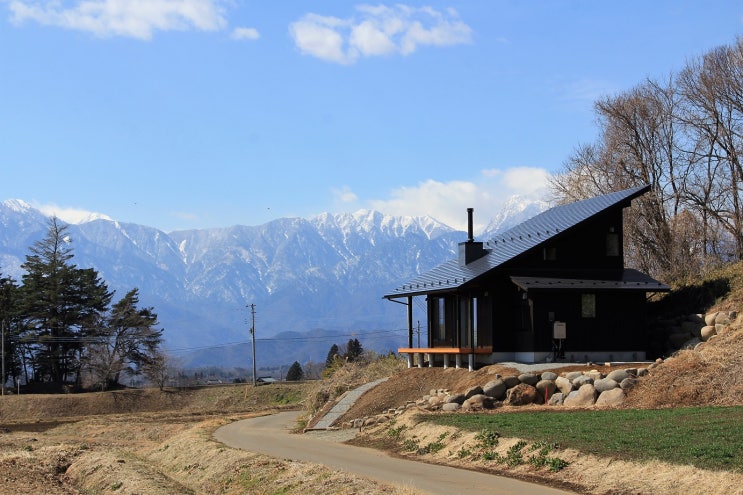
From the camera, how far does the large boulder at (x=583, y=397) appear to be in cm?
2497

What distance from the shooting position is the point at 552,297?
109 ft

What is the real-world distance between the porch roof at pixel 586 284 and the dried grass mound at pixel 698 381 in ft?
24.6

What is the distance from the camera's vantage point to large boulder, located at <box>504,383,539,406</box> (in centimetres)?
2681

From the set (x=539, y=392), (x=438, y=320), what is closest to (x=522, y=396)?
(x=539, y=392)

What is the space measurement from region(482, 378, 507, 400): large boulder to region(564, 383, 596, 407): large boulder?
2562mm

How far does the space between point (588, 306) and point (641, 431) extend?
1619 cm

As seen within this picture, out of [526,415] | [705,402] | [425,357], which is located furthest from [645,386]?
[425,357]

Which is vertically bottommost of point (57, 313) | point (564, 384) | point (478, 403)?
point (478, 403)

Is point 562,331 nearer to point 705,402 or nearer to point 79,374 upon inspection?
point 705,402

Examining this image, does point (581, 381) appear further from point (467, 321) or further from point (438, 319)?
point (438, 319)

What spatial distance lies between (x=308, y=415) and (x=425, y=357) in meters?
5.65

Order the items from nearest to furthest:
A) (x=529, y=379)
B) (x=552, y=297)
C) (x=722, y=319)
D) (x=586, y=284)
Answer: (x=529, y=379), (x=722, y=319), (x=552, y=297), (x=586, y=284)

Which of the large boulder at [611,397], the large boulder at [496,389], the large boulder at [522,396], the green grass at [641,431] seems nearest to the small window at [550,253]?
the large boulder at [496,389]

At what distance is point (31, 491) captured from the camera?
20484 millimetres
